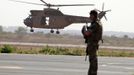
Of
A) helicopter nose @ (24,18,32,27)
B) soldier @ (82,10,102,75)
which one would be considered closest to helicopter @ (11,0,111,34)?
helicopter nose @ (24,18,32,27)

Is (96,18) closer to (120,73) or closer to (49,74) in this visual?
(49,74)

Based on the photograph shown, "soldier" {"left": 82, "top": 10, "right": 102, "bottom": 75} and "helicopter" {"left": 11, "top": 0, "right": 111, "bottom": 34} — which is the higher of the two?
"soldier" {"left": 82, "top": 10, "right": 102, "bottom": 75}

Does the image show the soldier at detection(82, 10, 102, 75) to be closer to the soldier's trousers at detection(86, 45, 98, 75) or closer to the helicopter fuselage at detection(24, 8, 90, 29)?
the soldier's trousers at detection(86, 45, 98, 75)

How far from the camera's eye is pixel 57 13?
58.2m

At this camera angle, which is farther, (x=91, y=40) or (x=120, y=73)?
(x=120, y=73)

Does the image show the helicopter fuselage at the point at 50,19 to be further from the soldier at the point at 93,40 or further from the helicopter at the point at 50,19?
the soldier at the point at 93,40

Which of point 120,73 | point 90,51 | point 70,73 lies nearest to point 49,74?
point 70,73

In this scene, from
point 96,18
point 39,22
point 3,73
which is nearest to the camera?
point 96,18

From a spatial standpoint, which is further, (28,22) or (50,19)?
(50,19)

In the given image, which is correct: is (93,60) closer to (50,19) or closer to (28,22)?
(28,22)

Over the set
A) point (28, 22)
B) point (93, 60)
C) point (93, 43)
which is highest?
point (93, 43)

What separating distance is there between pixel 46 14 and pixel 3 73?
39083mm

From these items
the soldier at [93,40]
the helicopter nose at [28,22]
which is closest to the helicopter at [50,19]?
A: the helicopter nose at [28,22]

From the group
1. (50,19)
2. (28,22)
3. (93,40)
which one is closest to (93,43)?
(93,40)
